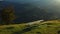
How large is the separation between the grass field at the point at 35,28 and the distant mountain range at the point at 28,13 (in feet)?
0.47

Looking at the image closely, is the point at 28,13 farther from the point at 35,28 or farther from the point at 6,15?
the point at 6,15

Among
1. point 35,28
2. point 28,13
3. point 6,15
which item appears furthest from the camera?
point 6,15

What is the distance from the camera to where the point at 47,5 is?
357 cm

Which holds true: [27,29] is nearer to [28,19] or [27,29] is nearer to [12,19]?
[28,19]

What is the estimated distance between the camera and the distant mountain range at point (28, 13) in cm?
348

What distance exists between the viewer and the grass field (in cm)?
327

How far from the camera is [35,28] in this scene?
3354 mm

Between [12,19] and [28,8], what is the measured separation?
528mm

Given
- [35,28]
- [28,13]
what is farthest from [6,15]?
[35,28]

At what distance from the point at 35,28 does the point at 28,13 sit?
17.9 inches

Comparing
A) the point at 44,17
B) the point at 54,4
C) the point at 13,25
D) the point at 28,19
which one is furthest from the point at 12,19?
the point at 54,4

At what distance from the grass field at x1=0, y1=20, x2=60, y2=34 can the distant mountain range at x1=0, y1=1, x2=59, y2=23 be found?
0.14 m

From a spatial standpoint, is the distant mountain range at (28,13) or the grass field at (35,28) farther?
the distant mountain range at (28,13)

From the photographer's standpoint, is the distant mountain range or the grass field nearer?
the grass field
